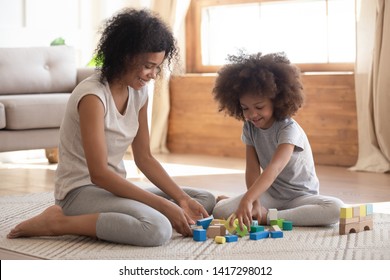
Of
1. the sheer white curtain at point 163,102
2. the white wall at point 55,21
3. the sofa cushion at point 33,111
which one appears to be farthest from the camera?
the sheer white curtain at point 163,102

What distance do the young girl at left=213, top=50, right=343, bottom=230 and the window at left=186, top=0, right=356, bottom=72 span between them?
6.77 ft

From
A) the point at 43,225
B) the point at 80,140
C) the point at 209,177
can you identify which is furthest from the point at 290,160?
the point at 209,177

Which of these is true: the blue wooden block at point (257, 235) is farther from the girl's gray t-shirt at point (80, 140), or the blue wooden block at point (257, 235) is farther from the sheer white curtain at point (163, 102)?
the sheer white curtain at point (163, 102)

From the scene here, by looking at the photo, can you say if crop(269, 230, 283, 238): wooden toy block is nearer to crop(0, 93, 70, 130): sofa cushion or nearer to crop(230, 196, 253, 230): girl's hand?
crop(230, 196, 253, 230): girl's hand

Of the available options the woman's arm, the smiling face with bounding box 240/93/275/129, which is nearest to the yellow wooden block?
the smiling face with bounding box 240/93/275/129

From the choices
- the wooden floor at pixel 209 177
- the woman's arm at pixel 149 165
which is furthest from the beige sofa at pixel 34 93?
the woman's arm at pixel 149 165

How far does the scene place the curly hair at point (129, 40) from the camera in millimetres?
2402

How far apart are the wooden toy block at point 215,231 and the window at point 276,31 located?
244 cm

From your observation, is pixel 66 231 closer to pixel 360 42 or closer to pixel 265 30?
pixel 360 42

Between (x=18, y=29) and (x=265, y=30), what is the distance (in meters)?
1.65

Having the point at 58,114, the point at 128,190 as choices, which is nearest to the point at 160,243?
the point at 128,190

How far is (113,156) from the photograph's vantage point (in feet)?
8.21

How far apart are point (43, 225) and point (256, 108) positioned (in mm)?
801

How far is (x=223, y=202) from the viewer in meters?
2.76
